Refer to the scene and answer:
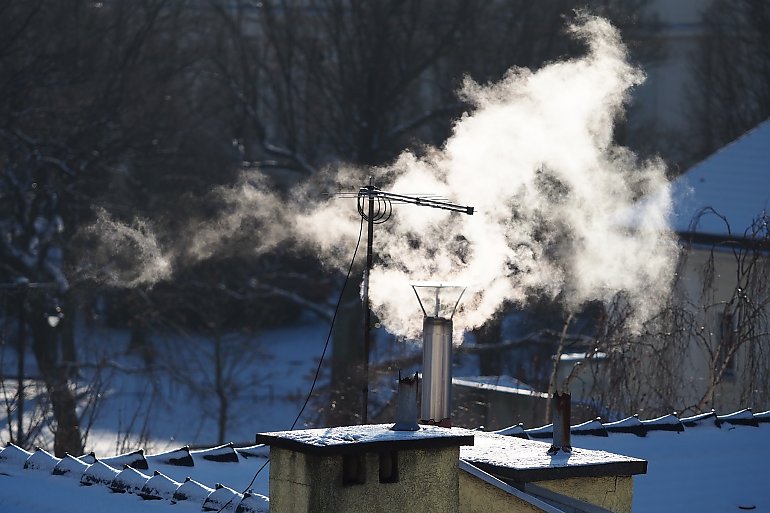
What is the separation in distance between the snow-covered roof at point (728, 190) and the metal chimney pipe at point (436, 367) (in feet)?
42.0

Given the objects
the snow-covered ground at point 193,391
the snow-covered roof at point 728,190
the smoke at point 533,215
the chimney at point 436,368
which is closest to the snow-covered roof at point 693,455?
the chimney at point 436,368

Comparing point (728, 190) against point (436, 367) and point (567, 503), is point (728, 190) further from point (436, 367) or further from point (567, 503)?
point (567, 503)

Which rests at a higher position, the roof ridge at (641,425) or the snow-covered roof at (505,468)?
the roof ridge at (641,425)

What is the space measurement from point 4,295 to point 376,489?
22.6 meters

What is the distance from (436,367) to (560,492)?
173 centimetres

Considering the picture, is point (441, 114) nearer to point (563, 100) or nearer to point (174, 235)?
point (174, 235)

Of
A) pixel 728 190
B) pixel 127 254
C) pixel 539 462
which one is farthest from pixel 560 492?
pixel 127 254

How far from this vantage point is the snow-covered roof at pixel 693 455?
933 centimetres

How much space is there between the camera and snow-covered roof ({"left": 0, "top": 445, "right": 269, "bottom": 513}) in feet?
25.5

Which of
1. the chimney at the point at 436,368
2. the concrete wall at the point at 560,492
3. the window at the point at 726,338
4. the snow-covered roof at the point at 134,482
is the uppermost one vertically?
the window at the point at 726,338

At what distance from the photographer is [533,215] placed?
20.5m

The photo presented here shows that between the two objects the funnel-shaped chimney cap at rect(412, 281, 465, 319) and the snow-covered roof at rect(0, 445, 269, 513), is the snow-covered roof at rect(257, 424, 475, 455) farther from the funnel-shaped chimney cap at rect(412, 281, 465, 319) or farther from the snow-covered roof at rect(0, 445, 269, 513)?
the funnel-shaped chimney cap at rect(412, 281, 465, 319)

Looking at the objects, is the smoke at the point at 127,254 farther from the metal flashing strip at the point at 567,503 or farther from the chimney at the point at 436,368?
the metal flashing strip at the point at 567,503

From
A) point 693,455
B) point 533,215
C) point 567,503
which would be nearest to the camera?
point 567,503
